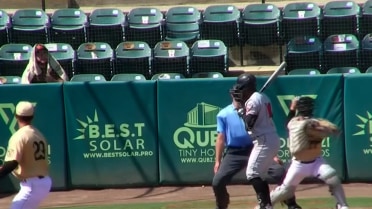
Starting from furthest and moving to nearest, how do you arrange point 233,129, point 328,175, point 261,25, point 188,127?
point 261,25 < point 188,127 < point 233,129 < point 328,175

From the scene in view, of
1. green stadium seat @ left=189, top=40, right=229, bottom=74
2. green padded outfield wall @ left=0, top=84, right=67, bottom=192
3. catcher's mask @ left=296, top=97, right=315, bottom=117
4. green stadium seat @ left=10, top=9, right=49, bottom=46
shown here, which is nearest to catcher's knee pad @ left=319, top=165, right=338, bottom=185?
catcher's mask @ left=296, top=97, right=315, bottom=117

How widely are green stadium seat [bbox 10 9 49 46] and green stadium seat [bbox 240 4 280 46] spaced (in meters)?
4.03

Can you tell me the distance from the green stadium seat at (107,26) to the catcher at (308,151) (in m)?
8.74

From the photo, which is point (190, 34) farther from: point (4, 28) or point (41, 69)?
point (41, 69)

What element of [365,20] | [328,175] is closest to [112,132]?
[328,175]

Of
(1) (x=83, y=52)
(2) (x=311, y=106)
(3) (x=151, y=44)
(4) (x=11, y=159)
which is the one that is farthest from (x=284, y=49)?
(4) (x=11, y=159)

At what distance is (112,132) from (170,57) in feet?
11.0

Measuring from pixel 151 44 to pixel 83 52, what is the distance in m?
1.62

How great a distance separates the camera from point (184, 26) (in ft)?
63.0

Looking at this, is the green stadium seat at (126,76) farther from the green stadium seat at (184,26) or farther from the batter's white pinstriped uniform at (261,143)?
the batter's white pinstriped uniform at (261,143)

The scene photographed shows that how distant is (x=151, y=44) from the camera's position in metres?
19.3

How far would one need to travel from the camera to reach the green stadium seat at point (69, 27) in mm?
19219

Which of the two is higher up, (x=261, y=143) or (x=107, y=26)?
(x=261, y=143)

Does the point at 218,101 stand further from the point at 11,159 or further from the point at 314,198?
the point at 11,159
